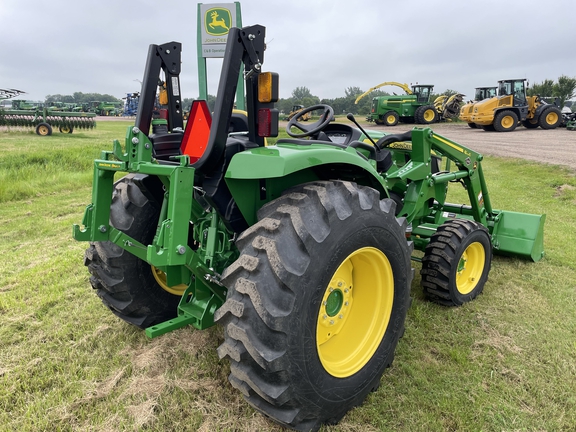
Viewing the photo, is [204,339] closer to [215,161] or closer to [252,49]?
[215,161]

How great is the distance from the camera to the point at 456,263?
138 inches

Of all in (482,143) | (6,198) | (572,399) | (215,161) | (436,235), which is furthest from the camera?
(482,143)

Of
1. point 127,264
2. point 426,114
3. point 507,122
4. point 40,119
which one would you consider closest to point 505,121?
point 507,122

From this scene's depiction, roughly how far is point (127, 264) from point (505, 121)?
2376cm

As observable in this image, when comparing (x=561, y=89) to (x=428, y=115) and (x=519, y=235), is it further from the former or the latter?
(x=519, y=235)

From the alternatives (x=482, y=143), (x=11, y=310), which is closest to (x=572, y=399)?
(x=11, y=310)

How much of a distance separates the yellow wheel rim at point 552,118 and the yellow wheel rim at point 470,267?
23298 millimetres

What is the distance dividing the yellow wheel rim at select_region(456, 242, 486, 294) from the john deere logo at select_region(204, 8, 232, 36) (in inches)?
297

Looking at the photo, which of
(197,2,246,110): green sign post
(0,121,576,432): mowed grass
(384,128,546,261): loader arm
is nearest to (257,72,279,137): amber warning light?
(0,121,576,432): mowed grass

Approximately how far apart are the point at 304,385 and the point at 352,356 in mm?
544

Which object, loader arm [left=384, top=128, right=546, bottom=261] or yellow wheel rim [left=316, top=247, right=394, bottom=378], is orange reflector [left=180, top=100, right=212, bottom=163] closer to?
yellow wheel rim [left=316, top=247, right=394, bottom=378]

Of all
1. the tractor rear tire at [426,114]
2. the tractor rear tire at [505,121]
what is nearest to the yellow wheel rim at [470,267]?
the tractor rear tire at [505,121]

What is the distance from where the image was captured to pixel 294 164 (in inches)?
78.0

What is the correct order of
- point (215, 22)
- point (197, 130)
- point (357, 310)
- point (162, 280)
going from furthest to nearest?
point (215, 22) → point (162, 280) → point (357, 310) → point (197, 130)
